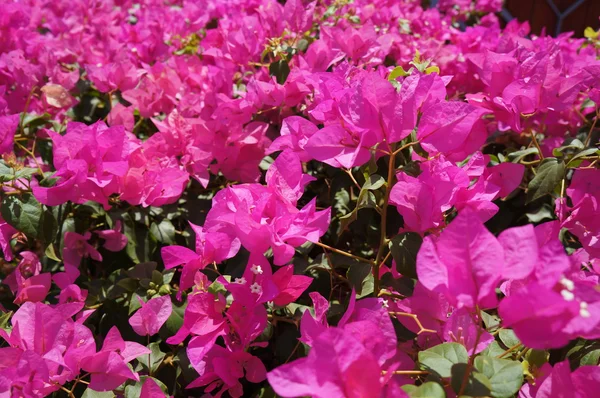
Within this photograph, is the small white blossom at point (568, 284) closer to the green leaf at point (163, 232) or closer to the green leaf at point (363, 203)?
the green leaf at point (363, 203)

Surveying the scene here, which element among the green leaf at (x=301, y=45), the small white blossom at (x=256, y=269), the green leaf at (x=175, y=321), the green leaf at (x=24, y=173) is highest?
the green leaf at (x=301, y=45)

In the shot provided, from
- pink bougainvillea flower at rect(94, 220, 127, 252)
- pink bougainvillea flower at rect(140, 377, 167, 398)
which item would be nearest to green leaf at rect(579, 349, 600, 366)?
pink bougainvillea flower at rect(140, 377, 167, 398)

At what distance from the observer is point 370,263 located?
0.78m

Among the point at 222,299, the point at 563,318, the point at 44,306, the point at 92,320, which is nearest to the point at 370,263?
the point at 222,299

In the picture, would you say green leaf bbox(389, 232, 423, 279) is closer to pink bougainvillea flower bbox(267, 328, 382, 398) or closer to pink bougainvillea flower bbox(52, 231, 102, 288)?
pink bougainvillea flower bbox(267, 328, 382, 398)

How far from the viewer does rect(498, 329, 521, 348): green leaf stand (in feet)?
2.32

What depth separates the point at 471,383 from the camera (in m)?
0.54

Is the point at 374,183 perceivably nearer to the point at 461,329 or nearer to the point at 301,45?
the point at 461,329

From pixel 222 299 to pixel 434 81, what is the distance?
43 cm

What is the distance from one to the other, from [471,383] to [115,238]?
29.7 inches

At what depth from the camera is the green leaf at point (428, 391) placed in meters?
0.54

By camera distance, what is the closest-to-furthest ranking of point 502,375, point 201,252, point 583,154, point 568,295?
point 568,295 → point 502,375 → point 201,252 → point 583,154

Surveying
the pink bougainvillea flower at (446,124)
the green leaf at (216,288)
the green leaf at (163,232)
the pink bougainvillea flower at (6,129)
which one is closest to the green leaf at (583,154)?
the pink bougainvillea flower at (446,124)

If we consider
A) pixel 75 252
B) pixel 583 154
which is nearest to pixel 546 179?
pixel 583 154
